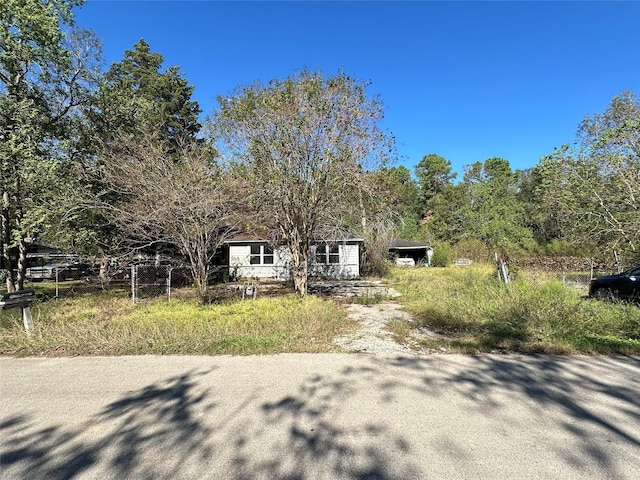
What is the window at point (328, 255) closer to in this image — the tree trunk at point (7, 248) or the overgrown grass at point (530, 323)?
the overgrown grass at point (530, 323)

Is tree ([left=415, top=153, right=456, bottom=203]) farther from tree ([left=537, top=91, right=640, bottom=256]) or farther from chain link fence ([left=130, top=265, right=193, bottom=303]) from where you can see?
chain link fence ([left=130, top=265, right=193, bottom=303])

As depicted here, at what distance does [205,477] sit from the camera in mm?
2465

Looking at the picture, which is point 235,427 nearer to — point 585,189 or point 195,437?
point 195,437

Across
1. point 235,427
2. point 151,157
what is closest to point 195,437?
point 235,427

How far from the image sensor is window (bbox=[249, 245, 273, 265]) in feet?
70.7

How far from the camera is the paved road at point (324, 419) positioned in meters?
2.57

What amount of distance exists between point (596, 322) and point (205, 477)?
23.9 ft

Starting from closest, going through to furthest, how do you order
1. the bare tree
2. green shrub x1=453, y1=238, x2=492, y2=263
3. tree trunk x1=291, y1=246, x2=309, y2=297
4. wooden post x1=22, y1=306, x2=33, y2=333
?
wooden post x1=22, y1=306, x2=33, y2=333 < the bare tree < tree trunk x1=291, y1=246, x2=309, y2=297 < green shrub x1=453, y1=238, x2=492, y2=263

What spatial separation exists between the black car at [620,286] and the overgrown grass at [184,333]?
8.29 meters

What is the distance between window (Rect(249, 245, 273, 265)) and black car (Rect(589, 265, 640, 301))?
15829mm

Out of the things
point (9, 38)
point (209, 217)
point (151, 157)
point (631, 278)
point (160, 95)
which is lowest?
point (631, 278)

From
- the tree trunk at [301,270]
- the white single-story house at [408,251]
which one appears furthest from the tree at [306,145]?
the white single-story house at [408,251]

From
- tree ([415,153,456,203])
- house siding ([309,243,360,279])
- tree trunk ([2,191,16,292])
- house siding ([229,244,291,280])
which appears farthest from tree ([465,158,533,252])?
tree trunk ([2,191,16,292])

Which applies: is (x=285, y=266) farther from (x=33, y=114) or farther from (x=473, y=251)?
(x=473, y=251)
